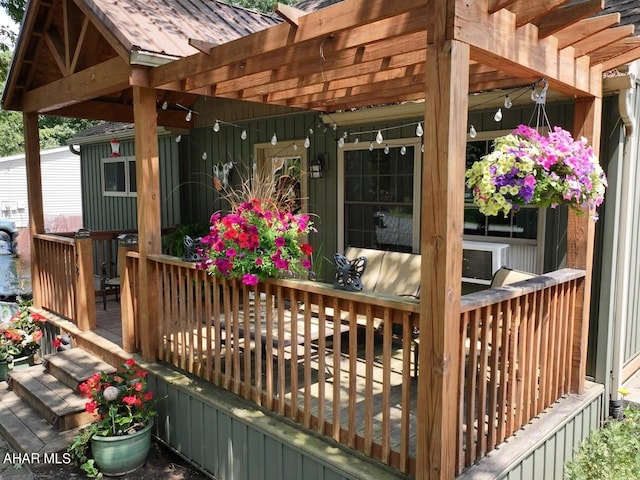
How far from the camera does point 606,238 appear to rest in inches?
143

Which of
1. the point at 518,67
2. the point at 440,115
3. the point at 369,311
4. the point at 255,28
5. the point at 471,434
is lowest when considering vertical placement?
the point at 471,434

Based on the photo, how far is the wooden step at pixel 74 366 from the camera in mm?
4305

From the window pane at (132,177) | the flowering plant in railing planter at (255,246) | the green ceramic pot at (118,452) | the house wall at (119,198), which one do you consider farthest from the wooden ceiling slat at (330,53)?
the window pane at (132,177)

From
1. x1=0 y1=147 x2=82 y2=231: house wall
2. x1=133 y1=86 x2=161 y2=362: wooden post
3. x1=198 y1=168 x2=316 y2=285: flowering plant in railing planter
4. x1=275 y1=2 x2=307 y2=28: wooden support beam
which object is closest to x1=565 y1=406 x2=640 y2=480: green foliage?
x1=198 y1=168 x2=316 y2=285: flowering plant in railing planter

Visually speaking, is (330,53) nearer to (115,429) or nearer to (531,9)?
(531,9)

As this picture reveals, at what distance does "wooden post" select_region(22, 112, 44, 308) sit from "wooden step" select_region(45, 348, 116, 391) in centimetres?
158

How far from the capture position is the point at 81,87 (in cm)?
458

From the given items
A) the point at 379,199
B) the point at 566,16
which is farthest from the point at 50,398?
the point at 566,16

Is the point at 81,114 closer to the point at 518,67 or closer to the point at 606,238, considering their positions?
the point at 518,67

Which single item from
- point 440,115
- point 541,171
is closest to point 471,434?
point 541,171

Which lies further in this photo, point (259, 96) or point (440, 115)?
point (259, 96)

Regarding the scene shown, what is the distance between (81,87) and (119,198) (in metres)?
4.90

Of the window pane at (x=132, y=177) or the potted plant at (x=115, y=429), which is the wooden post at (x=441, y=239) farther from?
the window pane at (x=132, y=177)

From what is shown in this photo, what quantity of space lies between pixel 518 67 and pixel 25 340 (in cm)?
563
